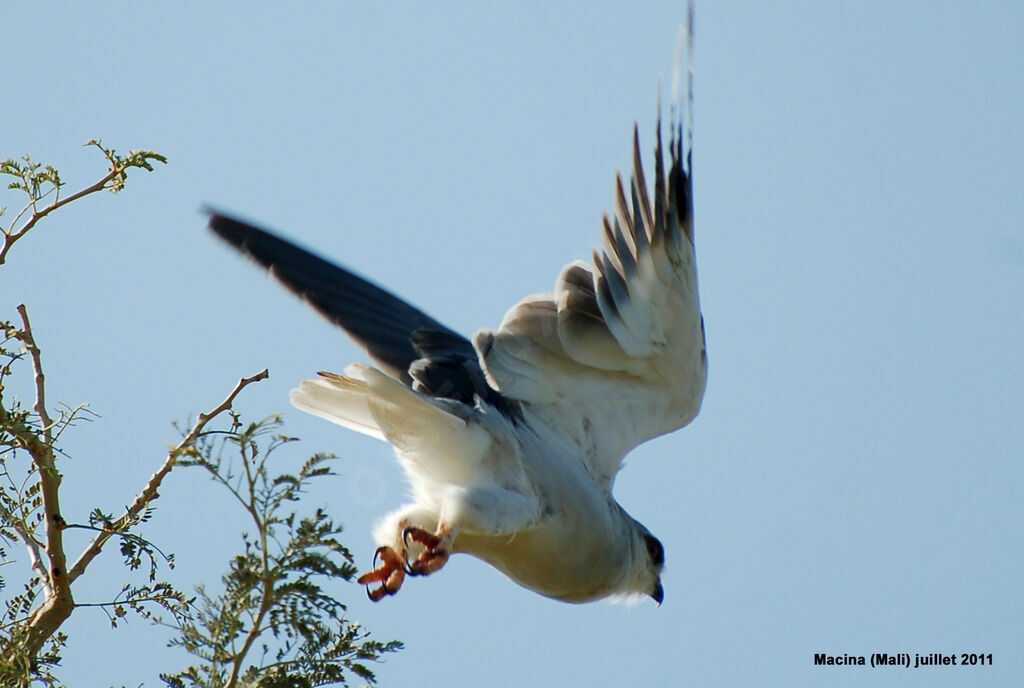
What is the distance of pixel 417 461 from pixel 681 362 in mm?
1245

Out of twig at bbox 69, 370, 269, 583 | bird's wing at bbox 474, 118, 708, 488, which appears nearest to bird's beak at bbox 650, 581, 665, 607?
bird's wing at bbox 474, 118, 708, 488

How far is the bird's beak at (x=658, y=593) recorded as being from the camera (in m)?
→ 6.13

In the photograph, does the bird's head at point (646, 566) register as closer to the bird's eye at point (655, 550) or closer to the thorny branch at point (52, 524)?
the bird's eye at point (655, 550)

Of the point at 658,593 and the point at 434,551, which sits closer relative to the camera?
the point at 434,551

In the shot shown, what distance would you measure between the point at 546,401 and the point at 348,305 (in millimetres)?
1149

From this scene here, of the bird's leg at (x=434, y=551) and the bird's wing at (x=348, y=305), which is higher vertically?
the bird's wing at (x=348, y=305)

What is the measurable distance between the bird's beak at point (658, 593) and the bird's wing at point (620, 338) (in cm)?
69

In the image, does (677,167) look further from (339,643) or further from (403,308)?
(339,643)

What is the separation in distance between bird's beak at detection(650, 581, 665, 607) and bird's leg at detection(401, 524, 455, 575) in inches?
60.0

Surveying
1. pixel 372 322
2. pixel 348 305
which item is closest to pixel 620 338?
pixel 372 322

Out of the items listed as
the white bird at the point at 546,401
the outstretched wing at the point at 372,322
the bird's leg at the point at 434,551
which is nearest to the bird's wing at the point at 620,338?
the white bird at the point at 546,401

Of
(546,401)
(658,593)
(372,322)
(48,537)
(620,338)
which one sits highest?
(372,322)

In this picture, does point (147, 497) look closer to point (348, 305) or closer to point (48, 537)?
point (48, 537)

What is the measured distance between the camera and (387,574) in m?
5.08
